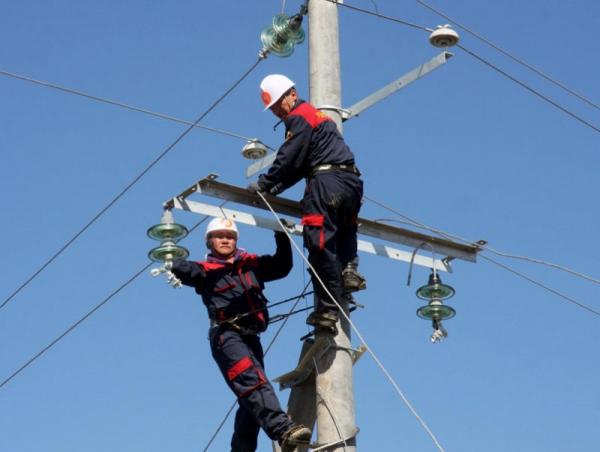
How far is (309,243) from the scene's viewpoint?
9.84 m

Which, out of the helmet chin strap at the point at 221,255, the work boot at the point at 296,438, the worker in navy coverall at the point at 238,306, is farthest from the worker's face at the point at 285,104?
the work boot at the point at 296,438

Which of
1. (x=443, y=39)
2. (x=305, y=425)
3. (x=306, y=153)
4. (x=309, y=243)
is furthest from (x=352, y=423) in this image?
(x=443, y=39)

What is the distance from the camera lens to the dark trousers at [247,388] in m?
9.77

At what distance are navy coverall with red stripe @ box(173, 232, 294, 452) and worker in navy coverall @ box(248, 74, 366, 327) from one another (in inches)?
20.2

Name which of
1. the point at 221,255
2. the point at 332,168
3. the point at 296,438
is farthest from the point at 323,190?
the point at 296,438

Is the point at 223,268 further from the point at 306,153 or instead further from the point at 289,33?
the point at 289,33

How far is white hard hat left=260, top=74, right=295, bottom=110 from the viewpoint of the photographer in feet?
34.3

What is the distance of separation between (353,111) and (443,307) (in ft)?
4.81

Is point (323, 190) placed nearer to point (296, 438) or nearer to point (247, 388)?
point (247, 388)

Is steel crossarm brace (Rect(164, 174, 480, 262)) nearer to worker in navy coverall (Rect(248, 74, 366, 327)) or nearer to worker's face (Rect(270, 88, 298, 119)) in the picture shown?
worker in navy coverall (Rect(248, 74, 366, 327))

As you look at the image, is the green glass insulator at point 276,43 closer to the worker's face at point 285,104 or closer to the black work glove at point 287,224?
the worker's face at point 285,104

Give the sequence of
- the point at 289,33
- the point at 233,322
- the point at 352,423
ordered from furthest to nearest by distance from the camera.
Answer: the point at 289,33
the point at 233,322
the point at 352,423

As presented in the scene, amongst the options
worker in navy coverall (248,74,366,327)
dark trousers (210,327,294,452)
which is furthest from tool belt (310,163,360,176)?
dark trousers (210,327,294,452)

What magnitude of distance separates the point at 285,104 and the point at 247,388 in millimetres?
1906
